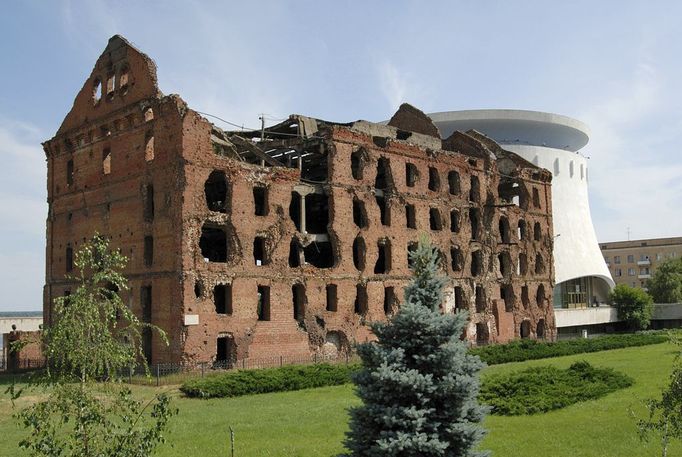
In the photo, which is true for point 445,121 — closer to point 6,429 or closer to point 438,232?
point 438,232

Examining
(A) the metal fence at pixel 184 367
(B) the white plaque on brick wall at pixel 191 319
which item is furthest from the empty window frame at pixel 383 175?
(B) the white plaque on brick wall at pixel 191 319

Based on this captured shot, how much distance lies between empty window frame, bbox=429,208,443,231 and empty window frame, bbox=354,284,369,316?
672 centimetres

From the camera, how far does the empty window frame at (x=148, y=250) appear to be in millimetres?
30094

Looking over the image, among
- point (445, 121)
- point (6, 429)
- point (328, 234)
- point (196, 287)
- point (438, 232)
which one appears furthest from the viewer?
point (445, 121)

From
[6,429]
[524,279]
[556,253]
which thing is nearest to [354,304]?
[524,279]

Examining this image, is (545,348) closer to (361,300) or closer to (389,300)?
(389,300)

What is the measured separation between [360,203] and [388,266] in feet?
12.2

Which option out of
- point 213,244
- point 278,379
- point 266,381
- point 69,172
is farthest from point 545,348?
point 69,172

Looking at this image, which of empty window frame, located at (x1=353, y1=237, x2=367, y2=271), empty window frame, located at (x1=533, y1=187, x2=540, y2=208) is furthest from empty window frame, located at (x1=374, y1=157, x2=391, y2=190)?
empty window frame, located at (x1=533, y1=187, x2=540, y2=208)

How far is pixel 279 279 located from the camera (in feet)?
102

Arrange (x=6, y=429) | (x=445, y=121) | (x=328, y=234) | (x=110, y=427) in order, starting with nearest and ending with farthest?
1. (x=110, y=427)
2. (x=6, y=429)
3. (x=328, y=234)
4. (x=445, y=121)

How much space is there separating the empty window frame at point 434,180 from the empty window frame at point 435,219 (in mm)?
1219

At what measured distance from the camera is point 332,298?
110ft

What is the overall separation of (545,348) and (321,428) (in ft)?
73.0
